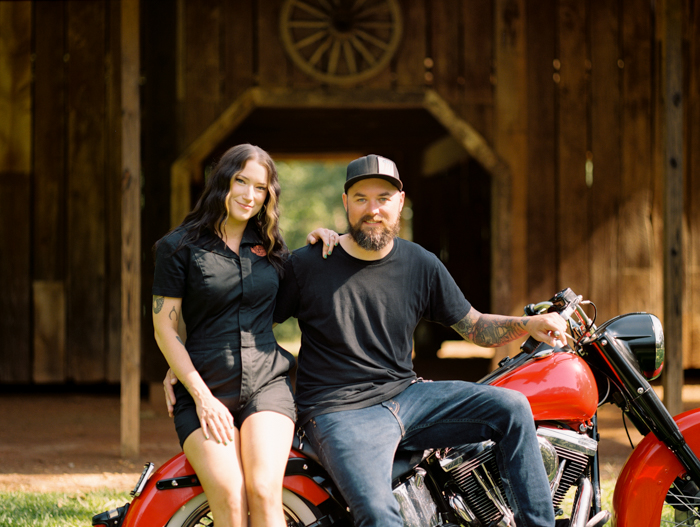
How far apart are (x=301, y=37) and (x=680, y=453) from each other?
4842 millimetres

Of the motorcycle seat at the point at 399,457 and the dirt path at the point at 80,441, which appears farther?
the dirt path at the point at 80,441

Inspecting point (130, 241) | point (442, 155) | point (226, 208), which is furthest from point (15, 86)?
point (442, 155)

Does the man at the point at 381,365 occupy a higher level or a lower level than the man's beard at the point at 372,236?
lower

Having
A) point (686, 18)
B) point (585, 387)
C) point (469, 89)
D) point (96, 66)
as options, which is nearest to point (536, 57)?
point (469, 89)

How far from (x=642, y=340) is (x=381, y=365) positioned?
980 millimetres

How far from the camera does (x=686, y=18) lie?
258 inches

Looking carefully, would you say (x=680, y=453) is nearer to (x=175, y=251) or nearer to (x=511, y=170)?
(x=175, y=251)

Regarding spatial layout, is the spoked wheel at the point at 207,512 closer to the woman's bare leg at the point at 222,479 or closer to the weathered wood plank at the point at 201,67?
the woman's bare leg at the point at 222,479

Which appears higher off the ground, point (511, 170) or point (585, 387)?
point (511, 170)

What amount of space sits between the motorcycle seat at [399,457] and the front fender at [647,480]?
30.9 inches

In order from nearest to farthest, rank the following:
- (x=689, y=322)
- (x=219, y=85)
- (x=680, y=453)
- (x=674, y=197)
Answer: (x=680, y=453) → (x=674, y=197) → (x=219, y=85) → (x=689, y=322)

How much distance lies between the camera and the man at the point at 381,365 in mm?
2152

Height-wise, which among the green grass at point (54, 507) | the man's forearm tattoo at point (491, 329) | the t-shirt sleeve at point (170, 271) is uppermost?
the t-shirt sleeve at point (170, 271)

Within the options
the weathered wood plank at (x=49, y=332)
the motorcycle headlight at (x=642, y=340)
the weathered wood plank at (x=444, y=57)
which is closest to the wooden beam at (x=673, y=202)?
the weathered wood plank at (x=444, y=57)
